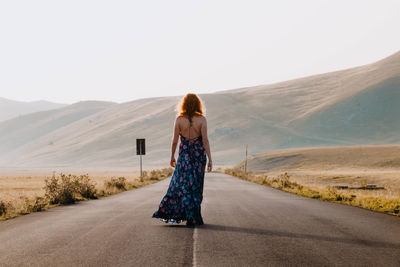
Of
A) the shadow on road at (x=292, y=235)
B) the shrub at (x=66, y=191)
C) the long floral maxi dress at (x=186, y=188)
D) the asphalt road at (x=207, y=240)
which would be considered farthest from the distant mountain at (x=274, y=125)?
the shadow on road at (x=292, y=235)

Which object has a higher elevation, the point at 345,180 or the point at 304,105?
the point at 304,105

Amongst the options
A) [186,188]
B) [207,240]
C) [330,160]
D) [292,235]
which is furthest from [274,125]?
[207,240]

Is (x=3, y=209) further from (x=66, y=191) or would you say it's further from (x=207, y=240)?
(x=207, y=240)

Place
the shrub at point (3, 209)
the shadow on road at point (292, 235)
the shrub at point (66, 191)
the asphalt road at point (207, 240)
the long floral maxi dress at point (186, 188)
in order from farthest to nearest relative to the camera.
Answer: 1. the shrub at point (66, 191)
2. the shrub at point (3, 209)
3. the long floral maxi dress at point (186, 188)
4. the shadow on road at point (292, 235)
5. the asphalt road at point (207, 240)

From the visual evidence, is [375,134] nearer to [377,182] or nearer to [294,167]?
[294,167]

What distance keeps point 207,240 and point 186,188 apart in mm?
1833

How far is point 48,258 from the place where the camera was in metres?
6.64

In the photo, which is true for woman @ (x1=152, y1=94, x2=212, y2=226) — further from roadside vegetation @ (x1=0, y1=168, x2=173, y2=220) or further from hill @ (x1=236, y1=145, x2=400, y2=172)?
hill @ (x1=236, y1=145, x2=400, y2=172)

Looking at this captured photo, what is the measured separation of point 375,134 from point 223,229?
487 feet

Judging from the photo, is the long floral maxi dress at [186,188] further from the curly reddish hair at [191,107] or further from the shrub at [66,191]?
the shrub at [66,191]

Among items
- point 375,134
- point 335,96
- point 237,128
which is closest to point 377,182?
point 375,134

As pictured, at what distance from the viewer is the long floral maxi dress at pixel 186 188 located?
31.0 feet

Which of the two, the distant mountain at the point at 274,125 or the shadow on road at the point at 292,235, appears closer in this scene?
the shadow on road at the point at 292,235

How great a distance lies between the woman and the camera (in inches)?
372
